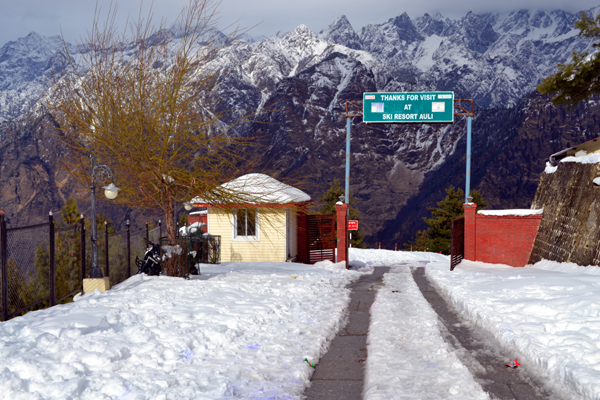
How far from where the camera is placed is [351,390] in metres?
5.00

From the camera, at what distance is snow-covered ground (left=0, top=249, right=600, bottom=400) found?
4809 millimetres

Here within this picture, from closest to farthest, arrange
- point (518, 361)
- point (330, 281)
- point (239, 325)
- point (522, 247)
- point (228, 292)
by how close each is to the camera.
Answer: point (518, 361)
point (239, 325)
point (228, 292)
point (330, 281)
point (522, 247)

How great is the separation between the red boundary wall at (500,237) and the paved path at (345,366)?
454 inches

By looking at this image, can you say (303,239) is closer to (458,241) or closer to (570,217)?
(458,241)

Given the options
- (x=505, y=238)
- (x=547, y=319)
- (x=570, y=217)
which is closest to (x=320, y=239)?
(x=505, y=238)

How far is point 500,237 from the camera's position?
61.2ft

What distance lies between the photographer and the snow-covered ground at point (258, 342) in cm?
481

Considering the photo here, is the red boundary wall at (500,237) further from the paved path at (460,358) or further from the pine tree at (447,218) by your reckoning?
the pine tree at (447,218)

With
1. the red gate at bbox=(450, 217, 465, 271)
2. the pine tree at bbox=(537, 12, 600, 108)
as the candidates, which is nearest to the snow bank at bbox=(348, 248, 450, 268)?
the red gate at bbox=(450, 217, 465, 271)

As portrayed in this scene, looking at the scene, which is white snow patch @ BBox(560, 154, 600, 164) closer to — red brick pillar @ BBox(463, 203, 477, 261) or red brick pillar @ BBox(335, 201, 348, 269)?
red brick pillar @ BBox(463, 203, 477, 261)

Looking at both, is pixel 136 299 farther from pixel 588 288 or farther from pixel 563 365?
pixel 588 288

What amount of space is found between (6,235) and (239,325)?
4.22 metres

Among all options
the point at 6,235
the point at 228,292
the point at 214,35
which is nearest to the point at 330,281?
the point at 228,292

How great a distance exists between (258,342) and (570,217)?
12459 mm
